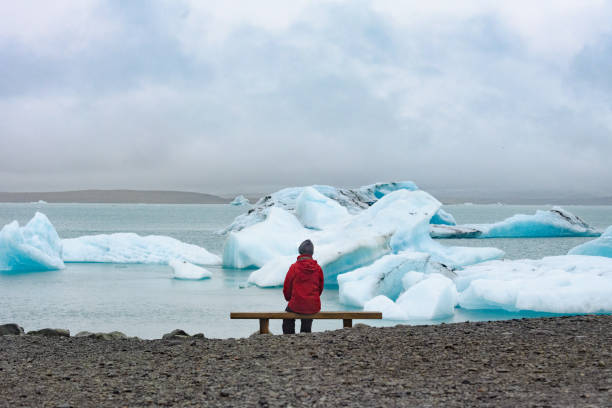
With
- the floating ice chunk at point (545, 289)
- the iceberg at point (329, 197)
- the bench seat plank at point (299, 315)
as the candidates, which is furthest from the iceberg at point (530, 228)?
the bench seat plank at point (299, 315)

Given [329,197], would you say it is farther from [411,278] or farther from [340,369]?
[340,369]

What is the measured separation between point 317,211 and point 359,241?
698 cm

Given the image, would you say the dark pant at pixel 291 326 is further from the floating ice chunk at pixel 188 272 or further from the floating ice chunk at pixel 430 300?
the floating ice chunk at pixel 188 272

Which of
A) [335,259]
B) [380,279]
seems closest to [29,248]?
[335,259]

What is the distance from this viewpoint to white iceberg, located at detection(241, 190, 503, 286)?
13219 millimetres

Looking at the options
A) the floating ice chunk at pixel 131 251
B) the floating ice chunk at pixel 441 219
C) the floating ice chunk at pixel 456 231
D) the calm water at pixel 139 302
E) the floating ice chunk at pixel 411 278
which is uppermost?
the floating ice chunk at pixel 441 219

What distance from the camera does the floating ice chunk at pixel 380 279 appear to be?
1037 cm

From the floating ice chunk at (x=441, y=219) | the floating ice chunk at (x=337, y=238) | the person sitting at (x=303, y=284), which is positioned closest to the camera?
the person sitting at (x=303, y=284)

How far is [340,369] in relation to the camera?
12.9 feet

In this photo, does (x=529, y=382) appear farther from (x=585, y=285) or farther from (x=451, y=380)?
(x=585, y=285)

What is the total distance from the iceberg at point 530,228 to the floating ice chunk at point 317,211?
11615 millimetres

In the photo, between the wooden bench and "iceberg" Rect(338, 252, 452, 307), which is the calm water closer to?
"iceberg" Rect(338, 252, 452, 307)

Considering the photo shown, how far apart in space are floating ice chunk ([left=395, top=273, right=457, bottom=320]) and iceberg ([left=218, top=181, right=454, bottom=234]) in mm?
16838

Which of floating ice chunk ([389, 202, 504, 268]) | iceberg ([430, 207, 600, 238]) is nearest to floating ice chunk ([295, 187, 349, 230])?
floating ice chunk ([389, 202, 504, 268])
